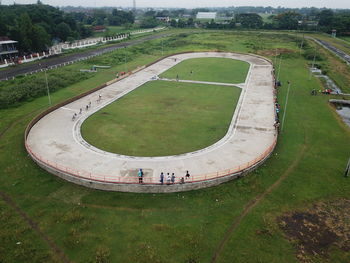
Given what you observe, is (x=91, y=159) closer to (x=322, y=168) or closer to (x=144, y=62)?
(x=322, y=168)

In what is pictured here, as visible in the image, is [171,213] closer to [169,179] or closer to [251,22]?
[169,179]

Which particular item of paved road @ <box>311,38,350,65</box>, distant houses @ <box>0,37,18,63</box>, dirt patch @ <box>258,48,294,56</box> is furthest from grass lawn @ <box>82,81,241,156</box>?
paved road @ <box>311,38,350,65</box>

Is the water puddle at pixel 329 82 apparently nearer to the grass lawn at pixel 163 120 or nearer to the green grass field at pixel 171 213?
the grass lawn at pixel 163 120

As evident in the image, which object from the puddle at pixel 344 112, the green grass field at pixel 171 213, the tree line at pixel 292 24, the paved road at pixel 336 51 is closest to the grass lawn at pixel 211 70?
the puddle at pixel 344 112

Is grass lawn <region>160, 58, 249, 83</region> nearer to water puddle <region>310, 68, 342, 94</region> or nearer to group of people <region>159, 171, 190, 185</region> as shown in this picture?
water puddle <region>310, 68, 342, 94</region>

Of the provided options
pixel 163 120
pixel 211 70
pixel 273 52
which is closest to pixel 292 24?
pixel 273 52

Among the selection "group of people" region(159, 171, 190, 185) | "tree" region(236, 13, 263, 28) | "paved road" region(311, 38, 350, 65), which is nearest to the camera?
"group of people" region(159, 171, 190, 185)
